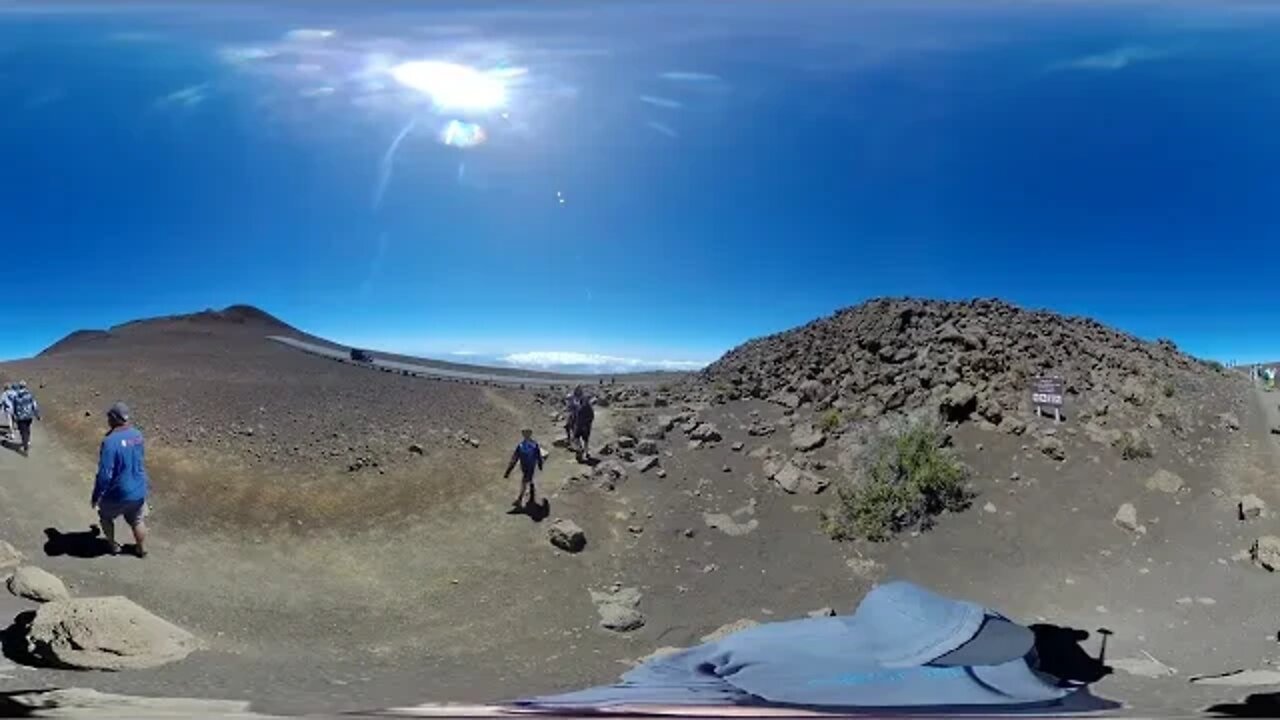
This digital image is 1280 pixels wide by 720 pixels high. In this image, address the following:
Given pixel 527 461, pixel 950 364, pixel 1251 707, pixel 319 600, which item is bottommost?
pixel 1251 707

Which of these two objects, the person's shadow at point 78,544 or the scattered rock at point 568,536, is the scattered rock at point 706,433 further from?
the person's shadow at point 78,544

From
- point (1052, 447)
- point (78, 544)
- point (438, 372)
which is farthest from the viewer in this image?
point (1052, 447)

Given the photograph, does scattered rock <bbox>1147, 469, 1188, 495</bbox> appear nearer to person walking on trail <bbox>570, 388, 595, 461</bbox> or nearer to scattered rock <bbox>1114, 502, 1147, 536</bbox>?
scattered rock <bbox>1114, 502, 1147, 536</bbox>

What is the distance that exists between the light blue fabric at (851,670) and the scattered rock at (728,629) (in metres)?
0.10

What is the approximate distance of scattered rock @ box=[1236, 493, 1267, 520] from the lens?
2932 millimetres

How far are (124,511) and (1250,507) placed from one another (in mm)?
3814

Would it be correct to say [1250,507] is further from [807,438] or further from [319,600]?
[319,600]

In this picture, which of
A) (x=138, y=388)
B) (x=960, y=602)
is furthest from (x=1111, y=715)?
(x=138, y=388)

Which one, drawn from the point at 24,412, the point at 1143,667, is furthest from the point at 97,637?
the point at 1143,667

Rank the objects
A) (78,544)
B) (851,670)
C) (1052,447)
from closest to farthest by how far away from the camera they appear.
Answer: (851,670) → (78,544) → (1052,447)

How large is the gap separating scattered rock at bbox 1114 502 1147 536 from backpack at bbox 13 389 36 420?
12.0 ft

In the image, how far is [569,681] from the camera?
2412 millimetres

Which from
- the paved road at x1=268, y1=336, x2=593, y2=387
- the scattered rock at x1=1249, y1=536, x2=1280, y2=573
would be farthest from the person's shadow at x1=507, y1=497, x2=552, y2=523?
the scattered rock at x1=1249, y1=536, x2=1280, y2=573

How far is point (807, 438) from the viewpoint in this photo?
9.51 ft
